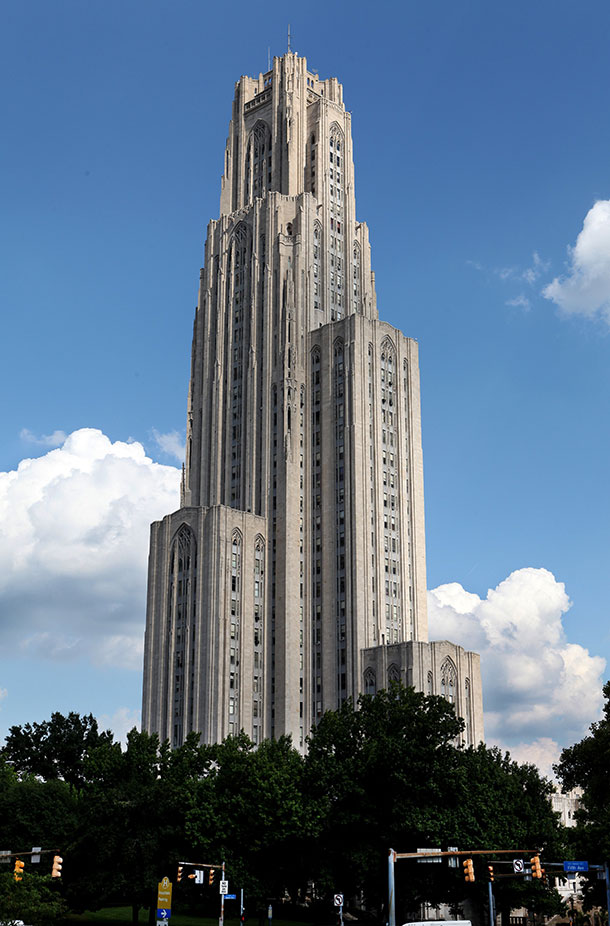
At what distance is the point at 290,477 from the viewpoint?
14262 centimetres

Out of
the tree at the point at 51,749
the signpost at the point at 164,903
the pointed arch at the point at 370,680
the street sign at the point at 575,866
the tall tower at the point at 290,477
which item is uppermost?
the tall tower at the point at 290,477

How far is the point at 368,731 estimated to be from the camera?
8112 centimetres

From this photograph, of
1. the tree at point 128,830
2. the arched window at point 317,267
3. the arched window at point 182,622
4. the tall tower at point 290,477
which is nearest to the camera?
the tree at point 128,830

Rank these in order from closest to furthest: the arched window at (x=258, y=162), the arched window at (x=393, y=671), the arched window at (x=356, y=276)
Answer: the arched window at (x=393, y=671) < the arched window at (x=356, y=276) < the arched window at (x=258, y=162)

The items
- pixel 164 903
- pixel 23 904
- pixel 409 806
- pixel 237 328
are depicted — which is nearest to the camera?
pixel 23 904

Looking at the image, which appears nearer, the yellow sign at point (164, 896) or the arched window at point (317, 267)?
the yellow sign at point (164, 896)

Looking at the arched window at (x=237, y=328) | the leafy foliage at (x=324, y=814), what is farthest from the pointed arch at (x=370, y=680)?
the leafy foliage at (x=324, y=814)

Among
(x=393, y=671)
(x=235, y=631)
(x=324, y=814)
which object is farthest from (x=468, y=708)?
(x=324, y=814)

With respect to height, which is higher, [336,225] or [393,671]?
[336,225]

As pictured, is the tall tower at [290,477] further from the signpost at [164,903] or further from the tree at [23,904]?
the tree at [23,904]

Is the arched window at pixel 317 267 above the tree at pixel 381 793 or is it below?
above

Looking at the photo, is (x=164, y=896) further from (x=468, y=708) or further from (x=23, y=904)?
(x=468, y=708)

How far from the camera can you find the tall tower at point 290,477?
133 m

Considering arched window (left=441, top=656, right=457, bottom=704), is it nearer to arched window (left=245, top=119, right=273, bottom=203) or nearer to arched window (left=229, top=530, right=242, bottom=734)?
arched window (left=229, top=530, right=242, bottom=734)
